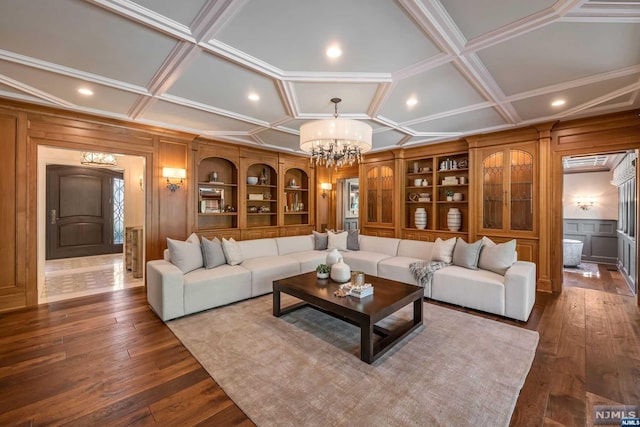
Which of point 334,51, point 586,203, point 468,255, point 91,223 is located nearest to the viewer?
point 334,51

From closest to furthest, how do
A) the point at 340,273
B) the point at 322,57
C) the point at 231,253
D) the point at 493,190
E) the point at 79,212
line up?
the point at 322,57 < the point at 340,273 < the point at 231,253 < the point at 493,190 < the point at 79,212

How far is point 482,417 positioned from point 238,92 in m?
3.70

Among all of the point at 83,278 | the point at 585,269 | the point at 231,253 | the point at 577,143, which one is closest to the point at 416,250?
the point at 577,143

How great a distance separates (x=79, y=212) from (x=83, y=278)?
3.32 m

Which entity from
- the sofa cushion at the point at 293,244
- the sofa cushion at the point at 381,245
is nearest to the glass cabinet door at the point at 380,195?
the sofa cushion at the point at 381,245

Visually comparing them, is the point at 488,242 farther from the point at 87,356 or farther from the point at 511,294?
the point at 87,356

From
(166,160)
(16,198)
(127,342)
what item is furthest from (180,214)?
(127,342)

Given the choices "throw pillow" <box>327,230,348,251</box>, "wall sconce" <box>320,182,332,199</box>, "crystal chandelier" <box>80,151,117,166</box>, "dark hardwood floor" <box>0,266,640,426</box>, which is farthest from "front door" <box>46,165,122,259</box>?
"throw pillow" <box>327,230,348,251</box>

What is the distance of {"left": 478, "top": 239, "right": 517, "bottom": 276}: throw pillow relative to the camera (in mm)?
3641

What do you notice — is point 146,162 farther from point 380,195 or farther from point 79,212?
point 380,195

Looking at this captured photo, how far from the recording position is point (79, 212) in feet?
24.3

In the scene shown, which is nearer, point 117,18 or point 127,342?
point 117,18

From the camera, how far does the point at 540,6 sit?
1.89m

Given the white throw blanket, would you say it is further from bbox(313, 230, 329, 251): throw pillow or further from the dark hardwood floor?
bbox(313, 230, 329, 251): throw pillow
